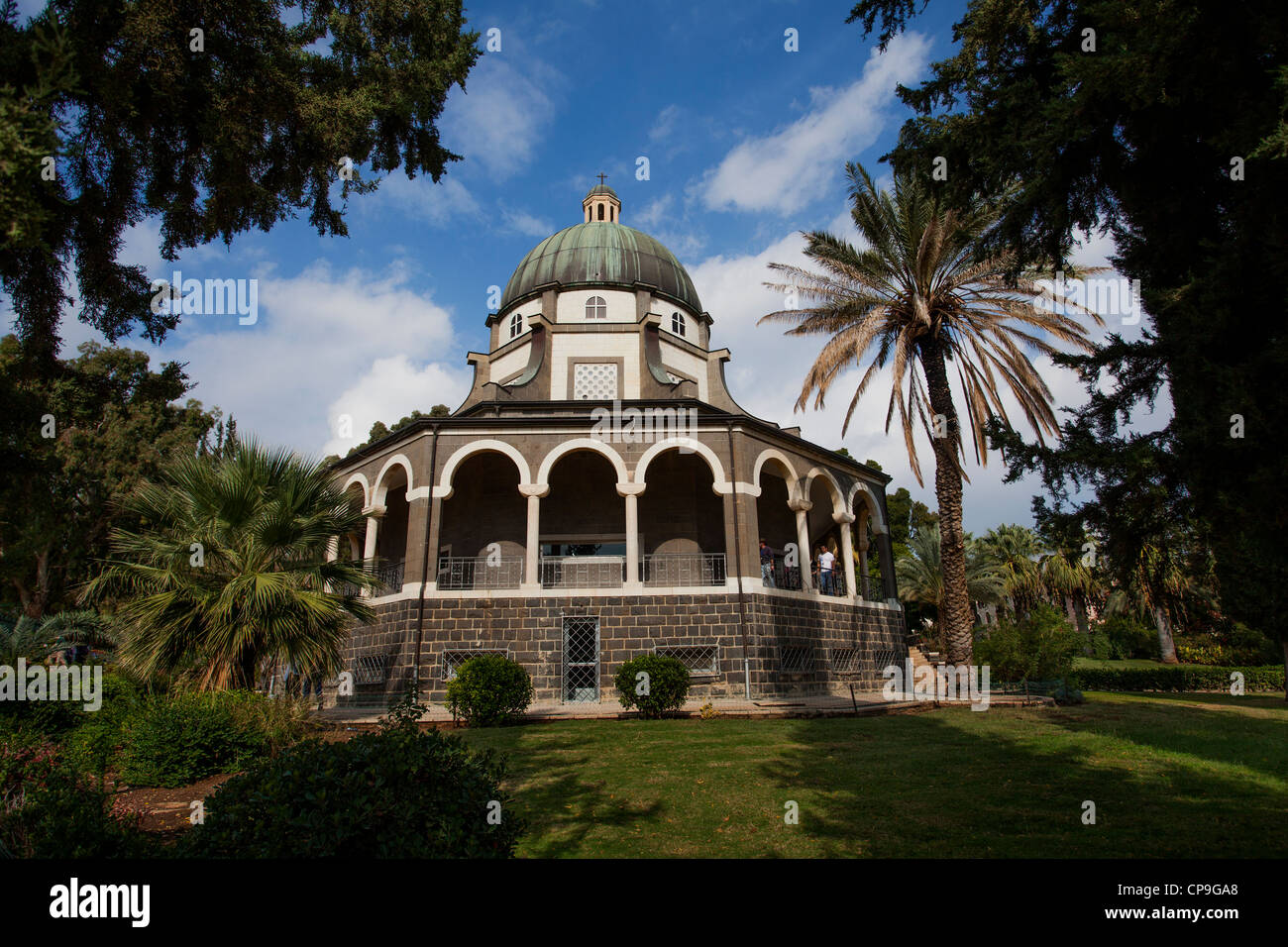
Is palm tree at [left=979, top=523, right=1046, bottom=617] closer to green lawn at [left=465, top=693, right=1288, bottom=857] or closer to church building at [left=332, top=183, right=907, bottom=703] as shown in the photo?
church building at [left=332, top=183, right=907, bottom=703]

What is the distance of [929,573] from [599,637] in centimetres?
2874

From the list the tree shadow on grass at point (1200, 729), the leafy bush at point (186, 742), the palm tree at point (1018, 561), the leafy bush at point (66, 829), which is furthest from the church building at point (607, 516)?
the palm tree at point (1018, 561)

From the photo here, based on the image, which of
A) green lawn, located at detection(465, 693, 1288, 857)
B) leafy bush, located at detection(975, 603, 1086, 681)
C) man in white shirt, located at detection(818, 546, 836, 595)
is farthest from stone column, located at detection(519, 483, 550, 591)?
leafy bush, located at detection(975, 603, 1086, 681)

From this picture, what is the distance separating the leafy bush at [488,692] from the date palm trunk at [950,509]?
1064cm

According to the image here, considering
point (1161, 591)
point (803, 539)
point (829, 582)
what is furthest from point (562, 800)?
point (829, 582)

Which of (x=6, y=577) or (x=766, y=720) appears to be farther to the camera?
(x=6, y=577)

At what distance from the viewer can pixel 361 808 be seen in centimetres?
355

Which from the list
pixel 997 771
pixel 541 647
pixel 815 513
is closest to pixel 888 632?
pixel 815 513

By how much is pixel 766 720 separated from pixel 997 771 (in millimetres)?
6442

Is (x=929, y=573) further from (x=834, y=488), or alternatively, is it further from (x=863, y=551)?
(x=834, y=488)

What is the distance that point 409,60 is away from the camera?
363 inches

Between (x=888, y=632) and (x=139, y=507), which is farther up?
(x=139, y=507)
